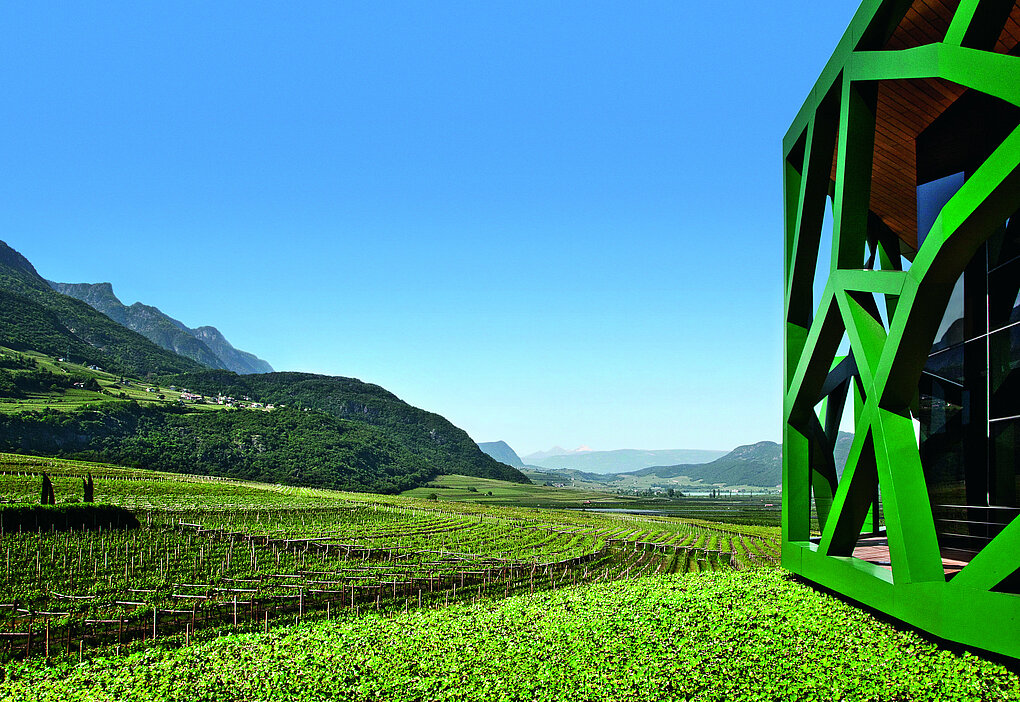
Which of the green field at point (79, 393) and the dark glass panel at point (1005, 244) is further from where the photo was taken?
the green field at point (79, 393)

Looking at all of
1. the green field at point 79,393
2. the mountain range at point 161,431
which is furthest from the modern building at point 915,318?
the green field at point 79,393

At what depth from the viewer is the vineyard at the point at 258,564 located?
61.0ft

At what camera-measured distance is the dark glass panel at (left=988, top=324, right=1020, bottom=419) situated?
12.1 meters

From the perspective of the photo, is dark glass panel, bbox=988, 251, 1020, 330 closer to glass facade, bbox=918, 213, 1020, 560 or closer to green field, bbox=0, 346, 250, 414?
glass facade, bbox=918, 213, 1020, 560

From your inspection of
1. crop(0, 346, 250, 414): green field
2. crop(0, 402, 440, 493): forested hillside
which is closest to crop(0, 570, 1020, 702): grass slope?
crop(0, 402, 440, 493): forested hillside

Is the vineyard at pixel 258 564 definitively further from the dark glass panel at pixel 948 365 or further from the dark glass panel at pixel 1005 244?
the dark glass panel at pixel 1005 244

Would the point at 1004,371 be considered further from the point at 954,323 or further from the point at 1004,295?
the point at 954,323

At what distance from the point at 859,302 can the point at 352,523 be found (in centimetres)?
4233

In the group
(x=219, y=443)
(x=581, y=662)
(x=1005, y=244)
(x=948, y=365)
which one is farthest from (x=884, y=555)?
(x=219, y=443)

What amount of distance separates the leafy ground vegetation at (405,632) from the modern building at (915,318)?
116 centimetres

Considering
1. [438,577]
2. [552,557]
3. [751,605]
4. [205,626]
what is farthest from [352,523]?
[751,605]

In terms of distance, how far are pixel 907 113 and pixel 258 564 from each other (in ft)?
88.3

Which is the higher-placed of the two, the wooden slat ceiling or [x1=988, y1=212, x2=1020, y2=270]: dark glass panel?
the wooden slat ceiling

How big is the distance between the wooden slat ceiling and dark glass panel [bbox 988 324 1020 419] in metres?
4.50
